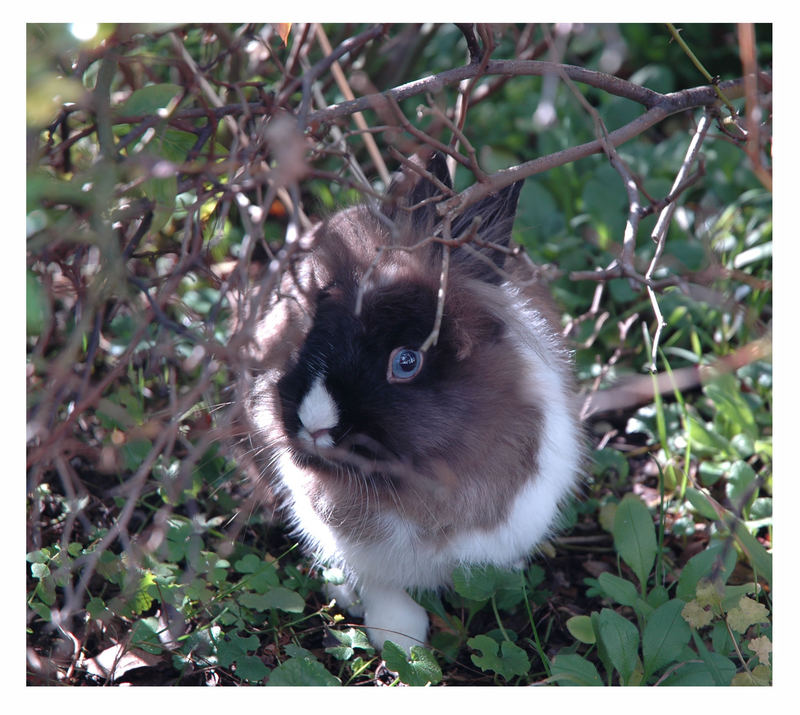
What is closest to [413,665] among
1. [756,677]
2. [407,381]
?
[407,381]

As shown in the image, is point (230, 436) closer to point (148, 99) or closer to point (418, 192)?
point (418, 192)

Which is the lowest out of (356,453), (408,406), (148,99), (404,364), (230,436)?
(230,436)

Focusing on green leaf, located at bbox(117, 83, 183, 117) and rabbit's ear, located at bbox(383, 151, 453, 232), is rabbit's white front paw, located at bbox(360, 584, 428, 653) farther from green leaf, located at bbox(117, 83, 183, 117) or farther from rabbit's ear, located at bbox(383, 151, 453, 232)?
green leaf, located at bbox(117, 83, 183, 117)

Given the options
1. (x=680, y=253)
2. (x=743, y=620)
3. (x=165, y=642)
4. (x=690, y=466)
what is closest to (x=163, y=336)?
(x=165, y=642)

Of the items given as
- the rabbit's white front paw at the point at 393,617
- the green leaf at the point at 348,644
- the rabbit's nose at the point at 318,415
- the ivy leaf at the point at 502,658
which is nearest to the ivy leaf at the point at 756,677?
the ivy leaf at the point at 502,658

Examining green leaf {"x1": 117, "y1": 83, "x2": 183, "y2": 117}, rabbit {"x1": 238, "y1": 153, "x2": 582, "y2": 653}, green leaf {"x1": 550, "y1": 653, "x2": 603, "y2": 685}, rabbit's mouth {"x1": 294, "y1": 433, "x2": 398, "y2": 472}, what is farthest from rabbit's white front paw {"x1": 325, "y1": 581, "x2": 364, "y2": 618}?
green leaf {"x1": 117, "y1": 83, "x2": 183, "y2": 117}

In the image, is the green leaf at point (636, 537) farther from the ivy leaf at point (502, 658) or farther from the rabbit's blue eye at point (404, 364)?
the rabbit's blue eye at point (404, 364)
